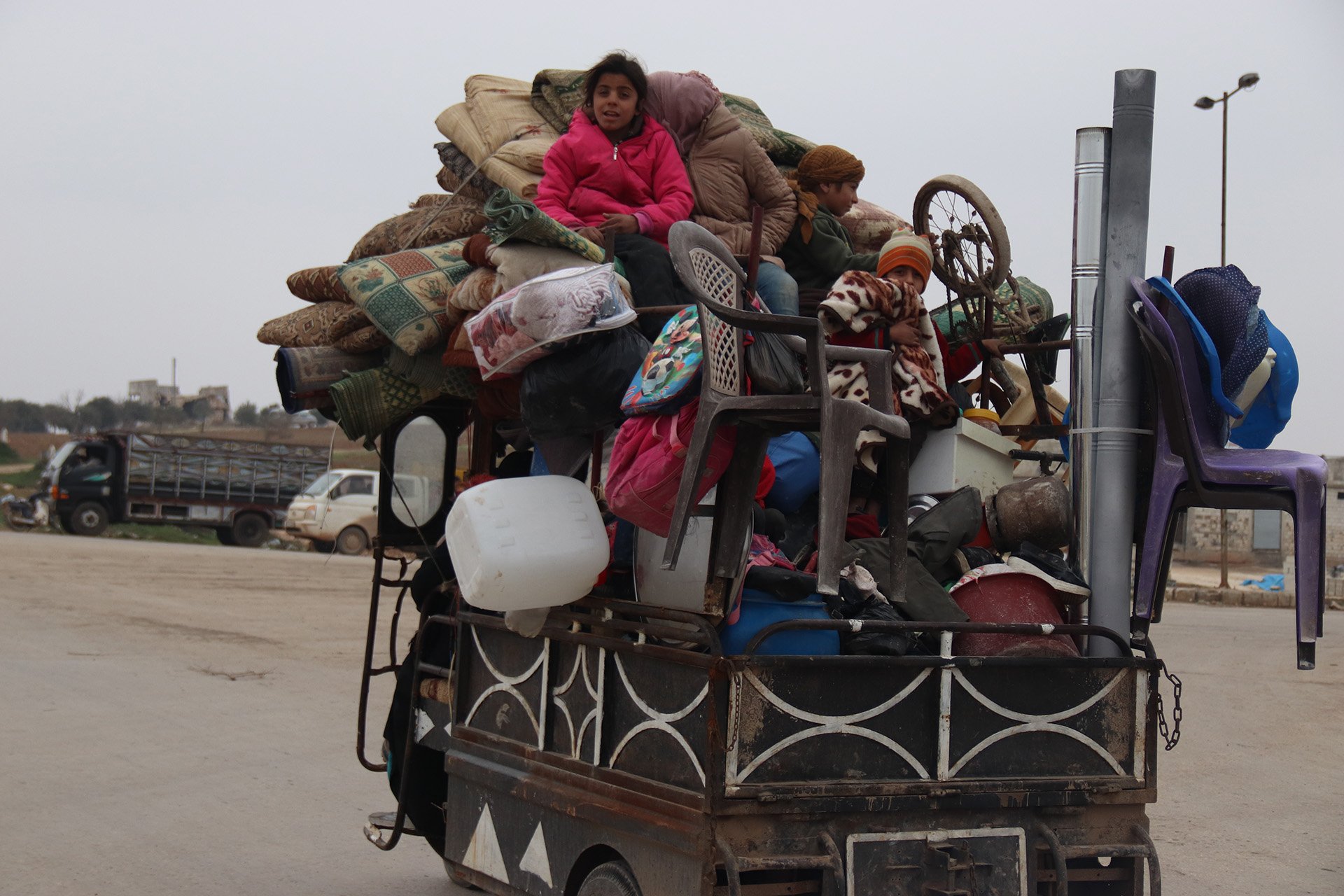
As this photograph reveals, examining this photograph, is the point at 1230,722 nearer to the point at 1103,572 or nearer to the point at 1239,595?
the point at 1103,572

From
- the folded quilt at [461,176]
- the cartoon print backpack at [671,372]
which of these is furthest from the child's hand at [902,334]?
the folded quilt at [461,176]

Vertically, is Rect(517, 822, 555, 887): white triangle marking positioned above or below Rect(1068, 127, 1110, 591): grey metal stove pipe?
below

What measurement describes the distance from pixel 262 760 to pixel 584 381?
5385 millimetres

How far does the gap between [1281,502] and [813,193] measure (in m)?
2.69

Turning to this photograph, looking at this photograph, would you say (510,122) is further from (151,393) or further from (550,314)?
(151,393)

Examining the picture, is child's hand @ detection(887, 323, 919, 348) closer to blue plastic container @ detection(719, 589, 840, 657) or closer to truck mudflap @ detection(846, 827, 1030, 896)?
blue plastic container @ detection(719, 589, 840, 657)

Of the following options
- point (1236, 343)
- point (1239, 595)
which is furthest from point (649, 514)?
point (1239, 595)

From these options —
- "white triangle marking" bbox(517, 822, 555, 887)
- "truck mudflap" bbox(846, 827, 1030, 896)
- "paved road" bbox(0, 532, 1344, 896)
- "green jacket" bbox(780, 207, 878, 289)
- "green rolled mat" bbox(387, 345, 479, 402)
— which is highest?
"green jacket" bbox(780, 207, 878, 289)

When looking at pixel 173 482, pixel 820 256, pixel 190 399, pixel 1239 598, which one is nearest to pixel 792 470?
pixel 820 256

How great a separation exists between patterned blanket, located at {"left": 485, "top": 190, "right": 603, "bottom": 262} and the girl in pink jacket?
60 cm

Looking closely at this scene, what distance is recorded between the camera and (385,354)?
222 inches

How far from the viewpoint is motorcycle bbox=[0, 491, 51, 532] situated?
1276 inches

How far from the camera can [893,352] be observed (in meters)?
4.95

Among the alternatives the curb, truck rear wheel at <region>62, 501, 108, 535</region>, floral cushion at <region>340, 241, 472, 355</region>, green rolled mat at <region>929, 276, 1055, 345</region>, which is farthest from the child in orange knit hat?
truck rear wheel at <region>62, 501, 108, 535</region>
